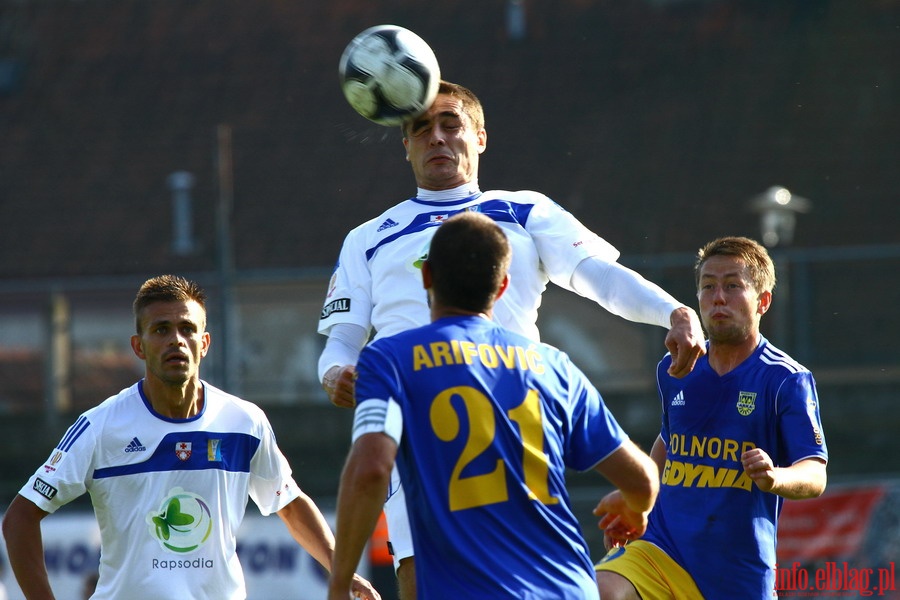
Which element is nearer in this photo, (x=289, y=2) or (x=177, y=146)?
(x=177, y=146)

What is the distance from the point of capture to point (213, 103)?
2353 centimetres

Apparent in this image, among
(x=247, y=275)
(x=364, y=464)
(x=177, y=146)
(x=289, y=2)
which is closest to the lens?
(x=364, y=464)

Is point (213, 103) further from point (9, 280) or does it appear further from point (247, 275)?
point (247, 275)

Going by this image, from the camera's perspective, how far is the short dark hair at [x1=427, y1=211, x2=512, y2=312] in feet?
13.1

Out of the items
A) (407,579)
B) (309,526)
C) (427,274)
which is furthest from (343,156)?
(427,274)

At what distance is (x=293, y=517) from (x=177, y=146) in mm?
18149

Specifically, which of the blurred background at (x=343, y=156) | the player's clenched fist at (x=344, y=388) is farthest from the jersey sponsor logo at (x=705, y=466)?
the blurred background at (x=343, y=156)

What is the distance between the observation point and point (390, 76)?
209 inches

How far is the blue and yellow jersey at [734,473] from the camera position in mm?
5379

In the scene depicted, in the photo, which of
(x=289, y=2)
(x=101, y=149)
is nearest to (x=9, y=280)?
(x=101, y=149)

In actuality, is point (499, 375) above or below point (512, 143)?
below

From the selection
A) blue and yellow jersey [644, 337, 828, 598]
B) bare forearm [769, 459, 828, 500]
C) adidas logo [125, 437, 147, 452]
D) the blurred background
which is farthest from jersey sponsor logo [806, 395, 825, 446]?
the blurred background

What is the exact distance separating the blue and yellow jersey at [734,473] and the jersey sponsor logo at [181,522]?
79.0 inches

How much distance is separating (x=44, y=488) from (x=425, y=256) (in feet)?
5.97
